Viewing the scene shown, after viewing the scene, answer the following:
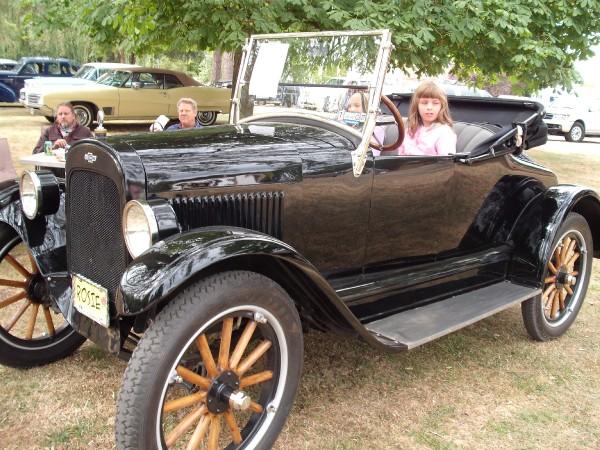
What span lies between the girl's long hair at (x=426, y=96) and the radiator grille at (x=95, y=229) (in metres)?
1.99

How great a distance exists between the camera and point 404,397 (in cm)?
318

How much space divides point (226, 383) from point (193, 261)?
56 centimetres

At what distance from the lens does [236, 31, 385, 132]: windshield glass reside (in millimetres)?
3117

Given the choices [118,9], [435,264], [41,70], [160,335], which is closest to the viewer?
[160,335]

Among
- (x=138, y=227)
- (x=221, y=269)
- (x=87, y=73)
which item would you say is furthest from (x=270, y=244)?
(x=87, y=73)

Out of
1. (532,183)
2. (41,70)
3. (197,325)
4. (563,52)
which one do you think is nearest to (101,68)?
(41,70)

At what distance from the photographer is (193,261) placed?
83.0 inches

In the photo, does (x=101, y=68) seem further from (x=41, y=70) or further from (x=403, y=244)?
(x=403, y=244)

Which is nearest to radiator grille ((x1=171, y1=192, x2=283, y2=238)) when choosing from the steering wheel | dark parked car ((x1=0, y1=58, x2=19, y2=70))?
the steering wheel

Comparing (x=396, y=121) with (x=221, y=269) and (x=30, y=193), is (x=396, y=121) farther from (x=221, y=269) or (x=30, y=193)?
(x=30, y=193)

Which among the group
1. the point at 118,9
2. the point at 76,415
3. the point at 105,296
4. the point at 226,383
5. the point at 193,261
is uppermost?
the point at 118,9

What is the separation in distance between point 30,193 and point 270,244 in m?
1.40

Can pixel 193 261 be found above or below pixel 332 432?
above

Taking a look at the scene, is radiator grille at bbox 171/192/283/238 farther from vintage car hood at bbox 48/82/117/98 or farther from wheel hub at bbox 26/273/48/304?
vintage car hood at bbox 48/82/117/98
